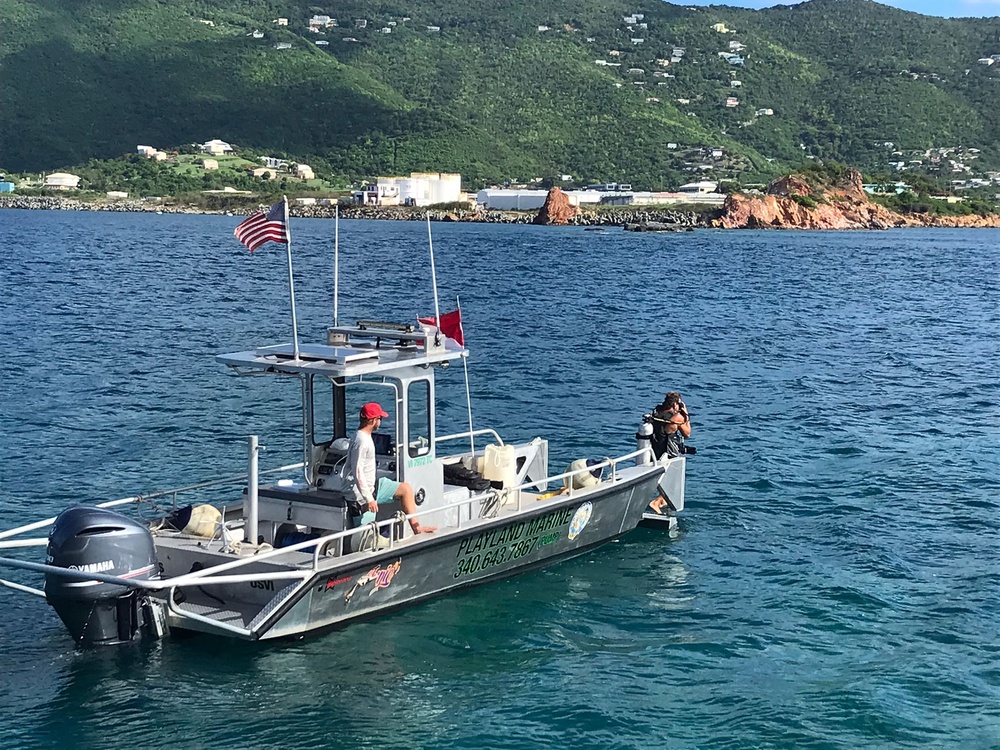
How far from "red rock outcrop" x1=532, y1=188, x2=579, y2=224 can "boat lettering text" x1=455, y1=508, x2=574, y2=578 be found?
16261 cm

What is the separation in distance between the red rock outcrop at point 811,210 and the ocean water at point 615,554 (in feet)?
383

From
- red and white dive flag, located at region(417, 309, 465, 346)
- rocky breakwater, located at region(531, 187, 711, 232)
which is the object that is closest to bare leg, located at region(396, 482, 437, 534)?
red and white dive flag, located at region(417, 309, 465, 346)

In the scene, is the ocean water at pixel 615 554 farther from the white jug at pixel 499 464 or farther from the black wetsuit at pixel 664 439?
the white jug at pixel 499 464

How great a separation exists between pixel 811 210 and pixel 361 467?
163m

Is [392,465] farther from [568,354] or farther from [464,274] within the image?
[464,274]

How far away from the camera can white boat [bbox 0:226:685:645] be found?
1268 cm

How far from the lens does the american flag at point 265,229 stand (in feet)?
45.6

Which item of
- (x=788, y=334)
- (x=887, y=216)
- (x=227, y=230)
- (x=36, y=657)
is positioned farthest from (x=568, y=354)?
(x=887, y=216)

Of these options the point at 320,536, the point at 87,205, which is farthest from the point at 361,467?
the point at 87,205

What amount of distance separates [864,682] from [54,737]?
7.98m

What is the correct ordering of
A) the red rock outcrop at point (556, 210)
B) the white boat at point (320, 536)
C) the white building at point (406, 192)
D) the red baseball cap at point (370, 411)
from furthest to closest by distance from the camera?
the white building at point (406, 192)
the red rock outcrop at point (556, 210)
the red baseball cap at point (370, 411)
the white boat at point (320, 536)

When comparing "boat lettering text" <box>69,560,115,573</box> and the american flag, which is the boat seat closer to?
"boat lettering text" <box>69,560,115,573</box>

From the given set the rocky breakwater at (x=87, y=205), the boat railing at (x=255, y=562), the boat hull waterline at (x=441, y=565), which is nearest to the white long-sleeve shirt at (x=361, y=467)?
the boat railing at (x=255, y=562)

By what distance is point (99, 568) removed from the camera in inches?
488
